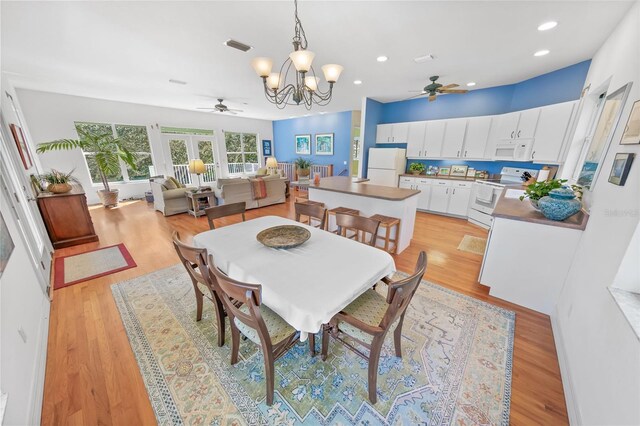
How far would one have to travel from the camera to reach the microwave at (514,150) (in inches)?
147

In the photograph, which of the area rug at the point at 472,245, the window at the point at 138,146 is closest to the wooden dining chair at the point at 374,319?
the area rug at the point at 472,245

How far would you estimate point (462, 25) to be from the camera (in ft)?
7.10

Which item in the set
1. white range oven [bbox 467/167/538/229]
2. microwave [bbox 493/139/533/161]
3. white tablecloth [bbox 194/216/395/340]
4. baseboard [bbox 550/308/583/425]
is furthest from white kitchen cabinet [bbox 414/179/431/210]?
white tablecloth [bbox 194/216/395/340]

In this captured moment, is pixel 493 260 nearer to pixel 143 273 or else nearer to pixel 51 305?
pixel 143 273

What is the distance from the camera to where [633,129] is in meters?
1.40

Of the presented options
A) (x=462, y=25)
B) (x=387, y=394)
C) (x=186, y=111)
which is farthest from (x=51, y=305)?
(x=186, y=111)

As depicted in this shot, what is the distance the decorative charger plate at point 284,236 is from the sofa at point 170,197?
13.4 ft

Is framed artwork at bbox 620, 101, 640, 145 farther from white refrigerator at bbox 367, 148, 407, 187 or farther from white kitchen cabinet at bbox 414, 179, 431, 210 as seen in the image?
white refrigerator at bbox 367, 148, 407, 187

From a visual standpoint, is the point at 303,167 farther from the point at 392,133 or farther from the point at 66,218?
the point at 66,218

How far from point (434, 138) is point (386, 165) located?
3.81 ft

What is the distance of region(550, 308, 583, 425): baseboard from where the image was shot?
120 cm

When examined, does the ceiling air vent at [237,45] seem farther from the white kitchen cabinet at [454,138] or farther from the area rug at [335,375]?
the white kitchen cabinet at [454,138]

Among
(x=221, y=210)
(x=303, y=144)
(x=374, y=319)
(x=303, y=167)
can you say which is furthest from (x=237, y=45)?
(x=303, y=144)

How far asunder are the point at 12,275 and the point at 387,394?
261 cm
